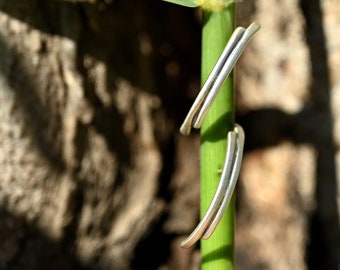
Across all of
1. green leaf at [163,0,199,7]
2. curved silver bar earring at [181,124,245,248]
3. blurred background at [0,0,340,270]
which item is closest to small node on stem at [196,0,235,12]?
green leaf at [163,0,199,7]

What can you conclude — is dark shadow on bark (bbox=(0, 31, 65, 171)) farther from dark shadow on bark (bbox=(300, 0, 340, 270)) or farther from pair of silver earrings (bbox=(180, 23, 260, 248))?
dark shadow on bark (bbox=(300, 0, 340, 270))

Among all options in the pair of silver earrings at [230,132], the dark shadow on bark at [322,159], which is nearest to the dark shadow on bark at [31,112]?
A: the pair of silver earrings at [230,132]

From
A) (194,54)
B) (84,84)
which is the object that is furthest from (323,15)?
(84,84)

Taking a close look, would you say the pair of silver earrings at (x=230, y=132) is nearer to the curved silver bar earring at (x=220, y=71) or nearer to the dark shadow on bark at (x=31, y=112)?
the curved silver bar earring at (x=220, y=71)

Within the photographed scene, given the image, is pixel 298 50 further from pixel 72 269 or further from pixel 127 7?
pixel 72 269

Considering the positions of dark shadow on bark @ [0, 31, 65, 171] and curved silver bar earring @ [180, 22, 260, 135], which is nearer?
curved silver bar earring @ [180, 22, 260, 135]

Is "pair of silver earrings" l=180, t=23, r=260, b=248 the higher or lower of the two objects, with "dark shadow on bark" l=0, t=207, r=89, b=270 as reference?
higher

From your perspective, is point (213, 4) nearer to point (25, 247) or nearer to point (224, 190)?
point (224, 190)
